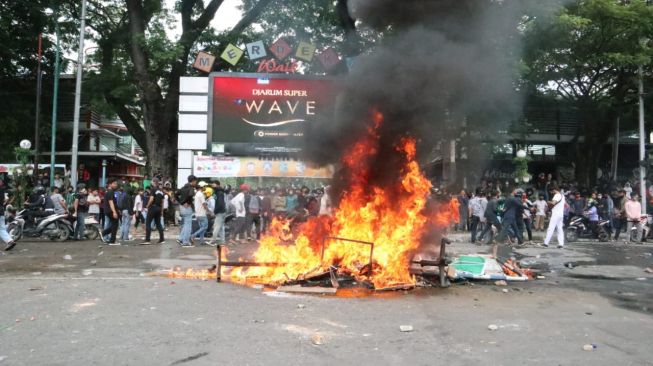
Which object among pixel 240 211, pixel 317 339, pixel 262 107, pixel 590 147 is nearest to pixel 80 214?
pixel 240 211

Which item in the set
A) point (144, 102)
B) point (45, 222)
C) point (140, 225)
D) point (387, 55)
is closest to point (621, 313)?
point (387, 55)

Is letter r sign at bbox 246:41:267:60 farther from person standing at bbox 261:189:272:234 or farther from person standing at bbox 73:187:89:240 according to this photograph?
person standing at bbox 73:187:89:240

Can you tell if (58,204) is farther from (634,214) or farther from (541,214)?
(634,214)

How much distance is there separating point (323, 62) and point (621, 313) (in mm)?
14186

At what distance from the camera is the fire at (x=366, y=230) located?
24.4ft

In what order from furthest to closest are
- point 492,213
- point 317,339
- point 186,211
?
1. point 492,213
2. point 186,211
3. point 317,339

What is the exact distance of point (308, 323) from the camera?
525cm

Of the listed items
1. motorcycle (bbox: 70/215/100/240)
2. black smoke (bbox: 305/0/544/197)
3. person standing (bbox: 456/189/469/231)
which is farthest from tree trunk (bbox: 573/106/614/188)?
motorcycle (bbox: 70/215/100/240)

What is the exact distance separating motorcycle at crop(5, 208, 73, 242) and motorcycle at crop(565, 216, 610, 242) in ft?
45.0

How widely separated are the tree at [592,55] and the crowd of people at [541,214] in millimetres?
4584

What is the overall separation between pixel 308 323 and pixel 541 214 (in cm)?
1463

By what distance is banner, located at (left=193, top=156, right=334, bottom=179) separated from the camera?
55.8ft

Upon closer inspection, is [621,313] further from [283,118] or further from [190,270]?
[283,118]

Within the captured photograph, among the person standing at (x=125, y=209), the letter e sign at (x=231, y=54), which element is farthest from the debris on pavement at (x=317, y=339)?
the letter e sign at (x=231, y=54)
